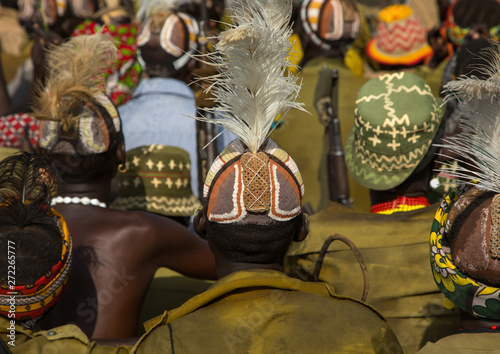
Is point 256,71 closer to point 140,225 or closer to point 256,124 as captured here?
point 256,124

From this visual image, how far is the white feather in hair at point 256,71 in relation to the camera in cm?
179

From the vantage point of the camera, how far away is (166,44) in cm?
415

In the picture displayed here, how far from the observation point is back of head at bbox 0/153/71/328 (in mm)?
1899

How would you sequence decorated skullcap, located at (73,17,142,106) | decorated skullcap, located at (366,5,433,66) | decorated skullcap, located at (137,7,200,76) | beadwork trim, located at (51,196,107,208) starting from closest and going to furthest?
1. beadwork trim, located at (51,196,107,208)
2. decorated skullcap, located at (137,7,200,76)
3. decorated skullcap, located at (366,5,433,66)
4. decorated skullcap, located at (73,17,142,106)

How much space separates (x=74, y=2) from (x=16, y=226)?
430 centimetres

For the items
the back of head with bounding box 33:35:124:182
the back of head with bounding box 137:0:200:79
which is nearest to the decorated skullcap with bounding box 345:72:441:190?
the back of head with bounding box 33:35:124:182

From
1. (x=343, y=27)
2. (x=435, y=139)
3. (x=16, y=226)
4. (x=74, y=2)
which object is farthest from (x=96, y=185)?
(x=74, y=2)

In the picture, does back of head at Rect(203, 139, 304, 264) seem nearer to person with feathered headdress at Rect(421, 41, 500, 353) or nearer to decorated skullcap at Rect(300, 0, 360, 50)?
person with feathered headdress at Rect(421, 41, 500, 353)

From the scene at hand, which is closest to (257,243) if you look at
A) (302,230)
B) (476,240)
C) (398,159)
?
(302,230)

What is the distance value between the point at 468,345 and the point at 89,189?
5.35ft

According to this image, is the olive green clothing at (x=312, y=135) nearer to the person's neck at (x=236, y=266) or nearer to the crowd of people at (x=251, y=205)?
the crowd of people at (x=251, y=205)

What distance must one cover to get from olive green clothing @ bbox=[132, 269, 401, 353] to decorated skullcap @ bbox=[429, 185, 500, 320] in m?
0.22

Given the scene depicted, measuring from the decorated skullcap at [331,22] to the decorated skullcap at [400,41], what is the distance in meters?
0.21

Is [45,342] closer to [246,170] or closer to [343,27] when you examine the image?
[246,170]
